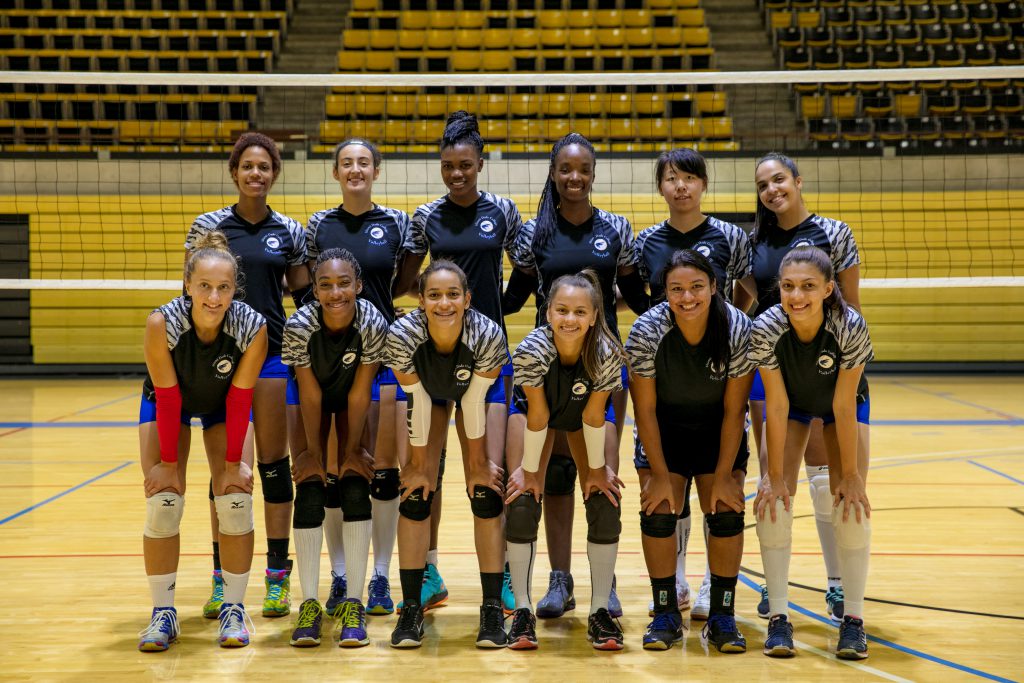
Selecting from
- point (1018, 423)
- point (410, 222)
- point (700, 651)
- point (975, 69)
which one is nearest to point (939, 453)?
point (1018, 423)

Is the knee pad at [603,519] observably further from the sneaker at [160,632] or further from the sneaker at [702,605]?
the sneaker at [160,632]

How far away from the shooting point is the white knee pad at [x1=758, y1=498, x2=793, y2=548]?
11.2 feet

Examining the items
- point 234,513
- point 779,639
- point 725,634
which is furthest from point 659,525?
point 234,513

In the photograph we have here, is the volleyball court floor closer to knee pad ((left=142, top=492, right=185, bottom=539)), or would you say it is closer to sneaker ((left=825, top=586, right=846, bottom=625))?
sneaker ((left=825, top=586, right=846, bottom=625))

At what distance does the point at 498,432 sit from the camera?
3.66 m

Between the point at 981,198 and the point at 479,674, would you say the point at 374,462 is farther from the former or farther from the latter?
the point at 981,198

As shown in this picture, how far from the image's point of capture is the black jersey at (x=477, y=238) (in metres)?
3.92

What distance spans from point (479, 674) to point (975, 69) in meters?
4.93

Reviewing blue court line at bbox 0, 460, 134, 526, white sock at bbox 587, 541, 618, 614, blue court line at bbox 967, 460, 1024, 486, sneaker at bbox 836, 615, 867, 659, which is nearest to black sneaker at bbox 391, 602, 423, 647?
white sock at bbox 587, 541, 618, 614

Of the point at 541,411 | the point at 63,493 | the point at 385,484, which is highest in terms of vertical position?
the point at 541,411

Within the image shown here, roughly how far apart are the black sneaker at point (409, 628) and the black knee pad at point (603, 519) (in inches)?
28.6

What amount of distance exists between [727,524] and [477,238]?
1.53 metres

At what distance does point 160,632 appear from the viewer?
11.3 feet

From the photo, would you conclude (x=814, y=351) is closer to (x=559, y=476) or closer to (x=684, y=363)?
(x=684, y=363)
